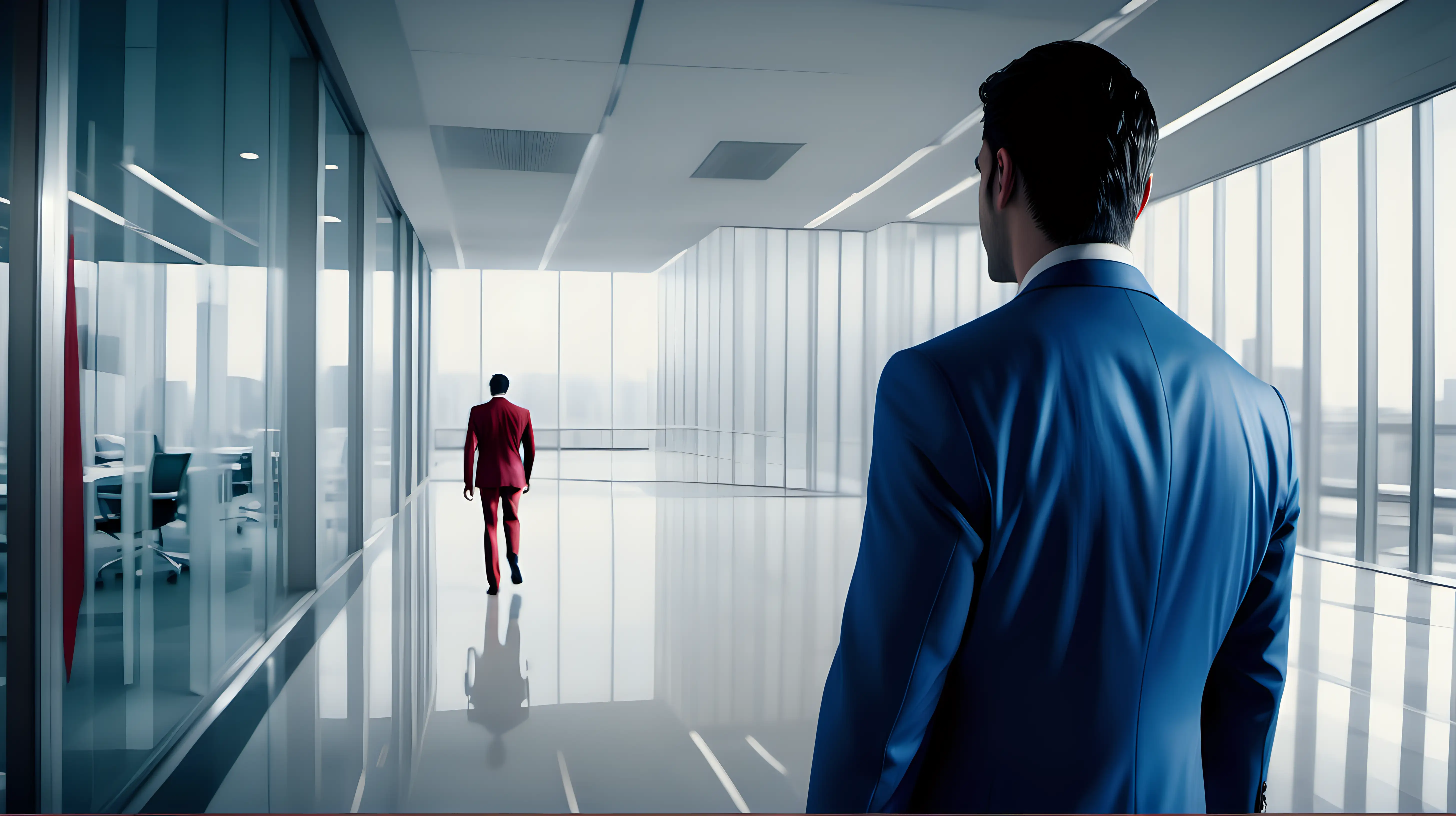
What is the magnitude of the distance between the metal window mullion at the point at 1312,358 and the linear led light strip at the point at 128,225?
381 inches

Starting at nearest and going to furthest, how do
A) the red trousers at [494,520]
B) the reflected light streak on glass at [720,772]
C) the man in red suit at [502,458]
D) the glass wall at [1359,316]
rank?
the reflected light streak on glass at [720,772] → the red trousers at [494,520] → the man in red suit at [502,458] → the glass wall at [1359,316]

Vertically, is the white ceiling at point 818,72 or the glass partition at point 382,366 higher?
the white ceiling at point 818,72

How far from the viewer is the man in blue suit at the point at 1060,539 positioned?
31.0 inches

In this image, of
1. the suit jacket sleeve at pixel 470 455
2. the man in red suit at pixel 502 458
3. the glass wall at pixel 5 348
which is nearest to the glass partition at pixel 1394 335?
the man in red suit at pixel 502 458

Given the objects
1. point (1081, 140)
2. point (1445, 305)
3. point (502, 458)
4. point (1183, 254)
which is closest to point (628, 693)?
point (502, 458)

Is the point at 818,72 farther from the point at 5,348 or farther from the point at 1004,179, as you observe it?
the point at 1004,179

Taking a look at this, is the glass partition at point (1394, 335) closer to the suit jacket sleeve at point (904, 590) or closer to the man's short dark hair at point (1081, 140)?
the man's short dark hair at point (1081, 140)

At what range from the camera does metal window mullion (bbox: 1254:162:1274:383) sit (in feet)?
29.8

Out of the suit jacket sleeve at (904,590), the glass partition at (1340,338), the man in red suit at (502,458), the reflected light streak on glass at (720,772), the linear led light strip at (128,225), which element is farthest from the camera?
the glass partition at (1340,338)

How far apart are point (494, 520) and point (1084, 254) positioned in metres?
5.86

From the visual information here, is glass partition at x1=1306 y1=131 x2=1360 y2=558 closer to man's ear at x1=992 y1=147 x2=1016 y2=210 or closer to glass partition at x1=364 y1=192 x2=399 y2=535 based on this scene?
man's ear at x1=992 y1=147 x2=1016 y2=210

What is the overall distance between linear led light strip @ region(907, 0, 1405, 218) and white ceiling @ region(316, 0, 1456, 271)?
68 millimetres

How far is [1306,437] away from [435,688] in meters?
8.98

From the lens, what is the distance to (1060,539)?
31.4 inches
